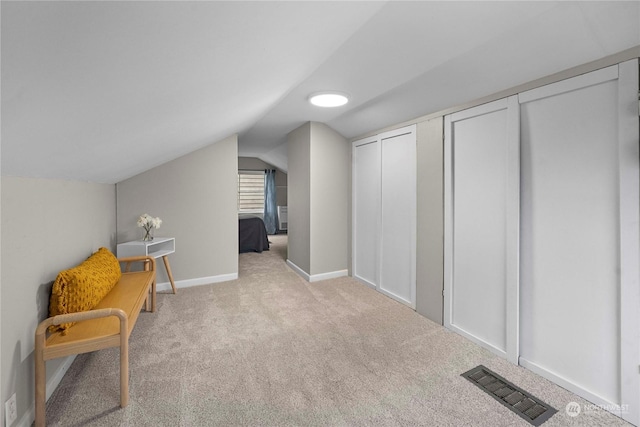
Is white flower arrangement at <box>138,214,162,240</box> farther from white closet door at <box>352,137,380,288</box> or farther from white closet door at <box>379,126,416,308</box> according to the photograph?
white closet door at <box>379,126,416,308</box>

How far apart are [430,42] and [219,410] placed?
2.45 metres

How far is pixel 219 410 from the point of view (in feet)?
5.27

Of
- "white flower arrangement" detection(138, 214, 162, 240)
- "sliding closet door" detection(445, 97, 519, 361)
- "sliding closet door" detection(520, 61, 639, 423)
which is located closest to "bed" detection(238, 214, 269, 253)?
"white flower arrangement" detection(138, 214, 162, 240)

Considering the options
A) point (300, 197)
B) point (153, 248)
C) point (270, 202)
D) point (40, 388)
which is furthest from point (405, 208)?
point (270, 202)

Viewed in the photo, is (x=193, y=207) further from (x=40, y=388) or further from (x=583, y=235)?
(x=583, y=235)

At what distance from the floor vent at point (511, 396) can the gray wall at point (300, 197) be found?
2.33 meters

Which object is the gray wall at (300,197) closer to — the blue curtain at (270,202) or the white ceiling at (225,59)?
the white ceiling at (225,59)

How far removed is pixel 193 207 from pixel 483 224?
3.25m

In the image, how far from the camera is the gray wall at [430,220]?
2.65 m

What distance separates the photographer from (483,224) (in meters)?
2.30

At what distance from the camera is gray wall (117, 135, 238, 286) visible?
11.2ft

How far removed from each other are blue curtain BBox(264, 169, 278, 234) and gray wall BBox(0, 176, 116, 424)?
618 cm

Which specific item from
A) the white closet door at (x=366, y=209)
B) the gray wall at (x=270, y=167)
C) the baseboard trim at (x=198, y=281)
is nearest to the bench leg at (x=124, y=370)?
the baseboard trim at (x=198, y=281)

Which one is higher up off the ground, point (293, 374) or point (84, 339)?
point (84, 339)
